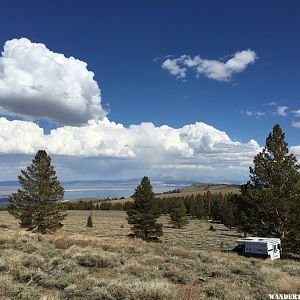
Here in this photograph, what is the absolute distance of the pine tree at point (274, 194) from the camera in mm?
27219

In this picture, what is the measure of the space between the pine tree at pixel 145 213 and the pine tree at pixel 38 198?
10678 mm

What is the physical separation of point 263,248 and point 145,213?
22222 millimetres

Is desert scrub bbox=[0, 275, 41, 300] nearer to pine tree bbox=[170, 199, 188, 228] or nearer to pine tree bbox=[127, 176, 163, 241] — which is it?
pine tree bbox=[127, 176, 163, 241]

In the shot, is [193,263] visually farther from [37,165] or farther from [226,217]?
[226,217]

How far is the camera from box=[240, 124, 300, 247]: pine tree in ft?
89.3

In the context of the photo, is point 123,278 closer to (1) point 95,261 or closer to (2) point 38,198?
(1) point 95,261

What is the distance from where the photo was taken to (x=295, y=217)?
26.9 m

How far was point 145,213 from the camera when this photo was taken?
1768 inches

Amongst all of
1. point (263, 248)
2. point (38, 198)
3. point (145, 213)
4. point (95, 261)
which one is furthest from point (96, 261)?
point (145, 213)

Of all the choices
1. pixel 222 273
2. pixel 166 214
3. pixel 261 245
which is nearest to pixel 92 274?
pixel 222 273

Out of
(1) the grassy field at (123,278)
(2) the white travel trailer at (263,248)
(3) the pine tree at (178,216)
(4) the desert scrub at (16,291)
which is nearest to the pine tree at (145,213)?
(2) the white travel trailer at (263,248)

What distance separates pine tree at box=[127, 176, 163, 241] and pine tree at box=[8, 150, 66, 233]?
10678 mm

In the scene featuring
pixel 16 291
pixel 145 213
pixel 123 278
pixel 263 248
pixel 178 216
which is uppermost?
pixel 16 291

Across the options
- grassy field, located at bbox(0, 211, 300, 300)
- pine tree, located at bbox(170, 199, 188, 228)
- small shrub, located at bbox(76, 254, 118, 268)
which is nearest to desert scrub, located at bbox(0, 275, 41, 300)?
grassy field, located at bbox(0, 211, 300, 300)
